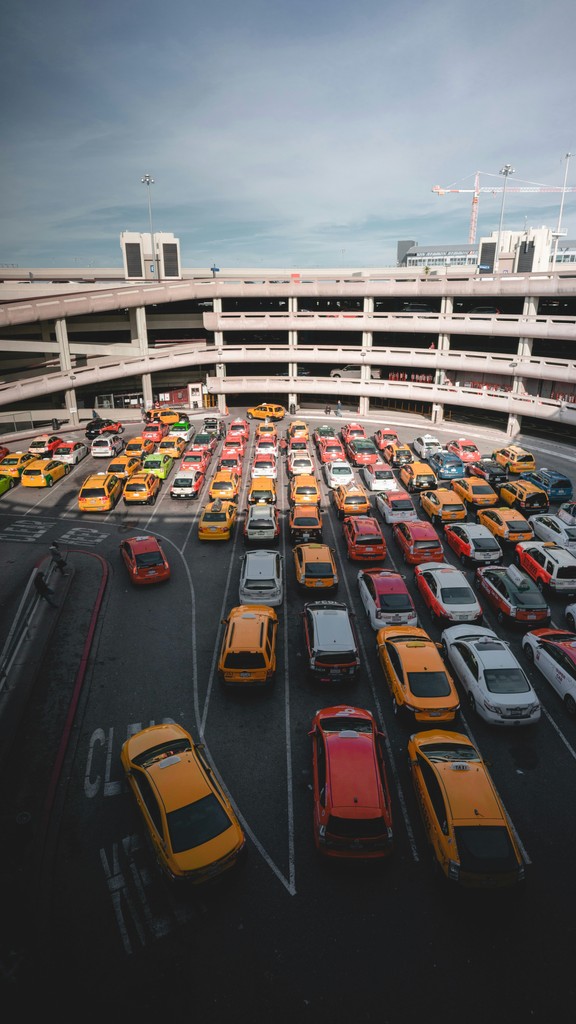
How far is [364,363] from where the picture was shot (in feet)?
163

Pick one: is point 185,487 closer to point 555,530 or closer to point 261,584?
point 261,584

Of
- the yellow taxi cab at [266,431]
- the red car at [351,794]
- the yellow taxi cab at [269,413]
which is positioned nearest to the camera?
the red car at [351,794]

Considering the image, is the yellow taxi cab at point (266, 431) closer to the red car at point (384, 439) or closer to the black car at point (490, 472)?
the red car at point (384, 439)

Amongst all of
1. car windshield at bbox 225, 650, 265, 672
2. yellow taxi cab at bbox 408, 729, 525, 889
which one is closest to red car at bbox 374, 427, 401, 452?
car windshield at bbox 225, 650, 265, 672

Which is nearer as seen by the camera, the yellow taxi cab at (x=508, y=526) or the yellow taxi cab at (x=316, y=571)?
the yellow taxi cab at (x=316, y=571)

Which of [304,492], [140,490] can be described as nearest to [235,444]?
[140,490]

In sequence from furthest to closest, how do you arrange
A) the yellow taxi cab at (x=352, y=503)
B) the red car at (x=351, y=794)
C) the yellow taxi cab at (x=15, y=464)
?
the yellow taxi cab at (x=15, y=464)
the yellow taxi cab at (x=352, y=503)
the red car at (x=351, y=794)

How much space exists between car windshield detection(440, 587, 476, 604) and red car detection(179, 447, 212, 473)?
19331mm

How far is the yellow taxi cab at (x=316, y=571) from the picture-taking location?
19.9 meters

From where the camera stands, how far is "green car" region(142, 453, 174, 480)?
33.4 m

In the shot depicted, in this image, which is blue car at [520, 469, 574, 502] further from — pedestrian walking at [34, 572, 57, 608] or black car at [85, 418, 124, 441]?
black car at [85, 418, 124, 441]

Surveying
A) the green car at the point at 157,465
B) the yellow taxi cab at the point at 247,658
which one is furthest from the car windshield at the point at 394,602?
the green car at the point at 157,465

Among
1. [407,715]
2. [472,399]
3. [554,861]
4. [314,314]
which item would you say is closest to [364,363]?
[314,314]

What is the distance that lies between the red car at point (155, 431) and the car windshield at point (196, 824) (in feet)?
109
